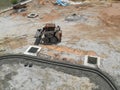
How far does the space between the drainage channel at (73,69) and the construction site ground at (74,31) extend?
Result: 1.93 feet

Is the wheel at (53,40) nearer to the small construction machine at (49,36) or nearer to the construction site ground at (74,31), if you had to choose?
the small construction machine at (49,36)

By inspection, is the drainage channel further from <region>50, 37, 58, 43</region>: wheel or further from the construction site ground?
<region>50, 37, 58, 43</region>: wheel

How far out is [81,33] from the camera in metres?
17.7

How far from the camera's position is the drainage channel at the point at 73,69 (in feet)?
39.7

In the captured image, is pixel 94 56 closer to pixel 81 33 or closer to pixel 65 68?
pixel 65 68

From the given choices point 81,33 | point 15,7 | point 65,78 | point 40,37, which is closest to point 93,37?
point 81,33

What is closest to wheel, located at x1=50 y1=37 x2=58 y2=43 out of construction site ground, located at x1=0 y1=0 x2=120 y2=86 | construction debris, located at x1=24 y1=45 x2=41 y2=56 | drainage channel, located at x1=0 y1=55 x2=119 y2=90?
construction site ground, located at x1=0 y1=0 x2=120 y2=86

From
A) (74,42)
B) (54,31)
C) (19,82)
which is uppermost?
(54,31)

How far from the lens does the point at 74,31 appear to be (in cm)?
1812

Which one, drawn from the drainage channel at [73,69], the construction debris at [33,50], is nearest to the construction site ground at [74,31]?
the construction debris at [33,50]

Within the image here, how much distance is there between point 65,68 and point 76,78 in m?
1.30

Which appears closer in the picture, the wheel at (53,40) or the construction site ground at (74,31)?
Result: the construction site ground at (74,31)

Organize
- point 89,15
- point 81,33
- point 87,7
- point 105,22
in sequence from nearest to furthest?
point 81,33 → point 105,22 → point 89,15 → point 87,7

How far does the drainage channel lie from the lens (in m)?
12.1
